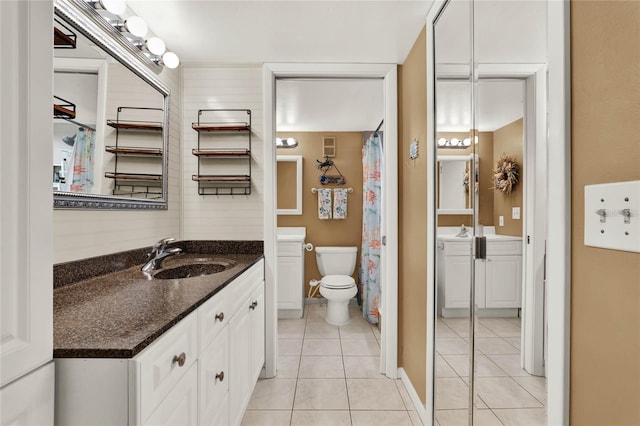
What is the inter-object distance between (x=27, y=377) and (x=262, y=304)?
1516mm

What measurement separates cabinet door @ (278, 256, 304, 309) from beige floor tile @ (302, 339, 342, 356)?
1.85 feet

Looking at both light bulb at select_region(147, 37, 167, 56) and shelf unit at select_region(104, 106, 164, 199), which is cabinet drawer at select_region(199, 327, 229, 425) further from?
light bulb at select_region(147, 37, 167, 56)

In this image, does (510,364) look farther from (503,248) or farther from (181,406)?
(181,406)

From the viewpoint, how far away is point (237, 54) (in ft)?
6.72

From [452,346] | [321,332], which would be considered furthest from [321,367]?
[452,346]

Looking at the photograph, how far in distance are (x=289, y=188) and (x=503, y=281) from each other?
117 inches

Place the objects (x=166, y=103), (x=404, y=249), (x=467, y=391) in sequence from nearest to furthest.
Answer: (x=467, y=391) → (x=166, y=103) → (x=404, y=249)

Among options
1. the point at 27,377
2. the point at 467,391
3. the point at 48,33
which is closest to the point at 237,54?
the point at 48,33

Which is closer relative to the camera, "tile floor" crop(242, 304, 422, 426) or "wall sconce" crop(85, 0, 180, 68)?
"wall sconce" crop(85, 0, 180, 68)

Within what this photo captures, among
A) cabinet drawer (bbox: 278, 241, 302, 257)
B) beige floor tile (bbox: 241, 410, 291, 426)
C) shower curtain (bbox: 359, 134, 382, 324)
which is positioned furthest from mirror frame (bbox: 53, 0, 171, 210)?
shower curtain (bbox: 359, 134, 382, 324)

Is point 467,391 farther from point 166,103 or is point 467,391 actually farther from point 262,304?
point 166,103

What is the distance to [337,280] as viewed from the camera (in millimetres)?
3115

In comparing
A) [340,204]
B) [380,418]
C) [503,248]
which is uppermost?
[340,204]

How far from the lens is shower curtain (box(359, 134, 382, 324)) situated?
3.09m
